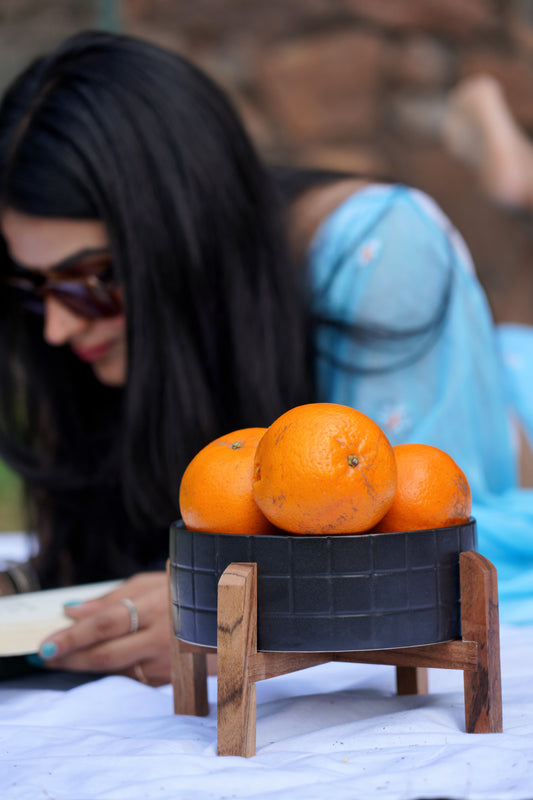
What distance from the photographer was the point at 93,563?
1.58 m

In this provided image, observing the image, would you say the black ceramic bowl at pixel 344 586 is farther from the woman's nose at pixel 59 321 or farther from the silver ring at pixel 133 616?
the woman's nose at pixel 59 321

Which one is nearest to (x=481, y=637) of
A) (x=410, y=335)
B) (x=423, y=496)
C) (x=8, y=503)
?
(x=423, y=496)

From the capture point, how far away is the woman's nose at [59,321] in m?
1.32

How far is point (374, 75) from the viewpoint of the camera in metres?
3.54

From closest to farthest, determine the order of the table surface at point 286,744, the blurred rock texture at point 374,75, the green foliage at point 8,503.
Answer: the table surface at point 286,744 < the blurred rock texture at point 374,75 < the green foliage at point 8,503

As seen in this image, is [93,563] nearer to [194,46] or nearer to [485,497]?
[485,497]

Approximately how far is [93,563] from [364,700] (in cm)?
92

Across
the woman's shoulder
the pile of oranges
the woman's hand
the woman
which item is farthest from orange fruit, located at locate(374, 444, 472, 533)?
the woman's shoulder

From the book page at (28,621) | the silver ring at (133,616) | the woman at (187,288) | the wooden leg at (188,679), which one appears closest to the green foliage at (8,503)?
the woman at (187,288)

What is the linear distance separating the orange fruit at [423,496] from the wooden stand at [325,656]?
4 cm

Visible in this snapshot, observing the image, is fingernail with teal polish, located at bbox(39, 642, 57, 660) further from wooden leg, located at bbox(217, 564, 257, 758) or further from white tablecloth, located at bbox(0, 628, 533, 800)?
wooden leg, located at bbox(217, 564, 257, 758)

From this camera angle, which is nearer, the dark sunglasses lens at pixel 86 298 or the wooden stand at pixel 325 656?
the wooden stand at pixel 325 656

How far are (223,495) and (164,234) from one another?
75 cm

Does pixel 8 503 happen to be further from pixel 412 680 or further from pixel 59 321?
pixel 412 680
